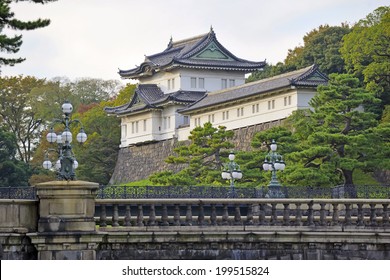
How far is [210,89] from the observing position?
392ft

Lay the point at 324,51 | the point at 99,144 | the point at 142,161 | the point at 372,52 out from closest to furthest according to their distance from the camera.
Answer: the point at 372,52, the point at 324,51, the point at 142,161, the point at 99,144

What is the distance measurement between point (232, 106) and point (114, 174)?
2182cm

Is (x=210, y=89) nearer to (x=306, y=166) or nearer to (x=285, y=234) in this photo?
(x=306, y=166)

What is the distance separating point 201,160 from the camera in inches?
3526

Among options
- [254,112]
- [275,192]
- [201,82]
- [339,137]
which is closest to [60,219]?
[275,192]

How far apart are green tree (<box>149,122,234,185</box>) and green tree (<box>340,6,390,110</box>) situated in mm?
9484

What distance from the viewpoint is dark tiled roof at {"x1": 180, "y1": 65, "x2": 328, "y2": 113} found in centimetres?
9544

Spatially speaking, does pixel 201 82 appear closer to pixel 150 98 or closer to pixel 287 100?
pixel 150 98

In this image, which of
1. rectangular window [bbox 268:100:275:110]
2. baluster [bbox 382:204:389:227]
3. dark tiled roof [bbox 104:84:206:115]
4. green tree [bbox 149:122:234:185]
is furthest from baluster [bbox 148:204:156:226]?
dark tiled roof [bbox 104:84:206:115]

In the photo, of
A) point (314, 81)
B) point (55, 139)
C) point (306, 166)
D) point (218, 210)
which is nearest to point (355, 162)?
point (306, 166)

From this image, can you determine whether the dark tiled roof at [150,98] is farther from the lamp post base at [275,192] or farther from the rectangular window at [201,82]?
the lamp post base at [275,192]

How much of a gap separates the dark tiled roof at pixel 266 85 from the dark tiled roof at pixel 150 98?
19.1ft

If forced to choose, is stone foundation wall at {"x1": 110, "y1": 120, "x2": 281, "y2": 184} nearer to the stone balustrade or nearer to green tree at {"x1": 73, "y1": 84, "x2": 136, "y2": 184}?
green tree at {"x1": 73, "y1": 84, "x2": 136, "y2": 184}

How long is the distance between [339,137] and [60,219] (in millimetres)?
46649
